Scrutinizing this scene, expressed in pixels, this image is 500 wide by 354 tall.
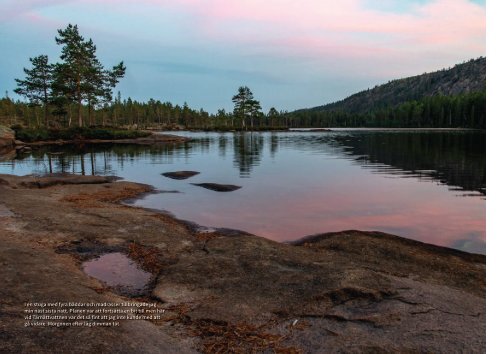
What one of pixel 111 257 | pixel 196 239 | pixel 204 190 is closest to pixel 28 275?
pixel 111 257

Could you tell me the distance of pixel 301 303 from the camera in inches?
334

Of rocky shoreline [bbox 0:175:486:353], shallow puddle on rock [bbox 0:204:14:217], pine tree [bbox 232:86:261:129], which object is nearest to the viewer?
rocky shoreline [bbox 0:175:486:353]

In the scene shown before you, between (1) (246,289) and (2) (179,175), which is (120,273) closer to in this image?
(1) (246,289)

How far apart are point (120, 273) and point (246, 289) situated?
3.82 metres

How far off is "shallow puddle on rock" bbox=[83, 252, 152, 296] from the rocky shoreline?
1.03 ft

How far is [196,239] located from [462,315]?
9256 millimetres

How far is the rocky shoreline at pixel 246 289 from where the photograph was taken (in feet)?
21.6

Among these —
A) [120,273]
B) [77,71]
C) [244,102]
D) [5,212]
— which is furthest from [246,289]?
[244,102]

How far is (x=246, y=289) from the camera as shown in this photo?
9.23 meters

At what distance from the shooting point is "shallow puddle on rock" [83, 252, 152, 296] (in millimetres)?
9484

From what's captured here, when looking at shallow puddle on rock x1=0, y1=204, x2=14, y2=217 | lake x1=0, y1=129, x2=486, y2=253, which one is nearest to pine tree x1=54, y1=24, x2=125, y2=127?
lake x1=0, y1=129, x2=486, y2=253

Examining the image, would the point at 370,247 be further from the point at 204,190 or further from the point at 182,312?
the point at 204,190

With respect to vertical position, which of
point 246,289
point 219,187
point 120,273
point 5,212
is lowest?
point 246,289

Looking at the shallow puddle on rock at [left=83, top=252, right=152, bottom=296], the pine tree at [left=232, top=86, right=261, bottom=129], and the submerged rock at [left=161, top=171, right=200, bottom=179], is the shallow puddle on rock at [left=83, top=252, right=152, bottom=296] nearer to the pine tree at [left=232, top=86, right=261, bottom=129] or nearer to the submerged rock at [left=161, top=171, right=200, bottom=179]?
the submerged rock at [left=161, top=171, right=200, bottom=179]
